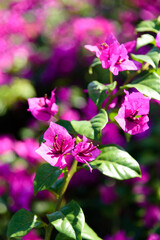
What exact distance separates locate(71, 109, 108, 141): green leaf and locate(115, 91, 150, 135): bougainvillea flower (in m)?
0.04

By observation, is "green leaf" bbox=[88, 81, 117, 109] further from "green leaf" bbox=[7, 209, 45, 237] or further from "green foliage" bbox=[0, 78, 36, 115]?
"green foliage" bbox=[0, 78, 36, 115]

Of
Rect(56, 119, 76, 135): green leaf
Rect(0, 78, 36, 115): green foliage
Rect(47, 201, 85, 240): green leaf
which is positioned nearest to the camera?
Rect(47, 201, 85, 240): green leaf

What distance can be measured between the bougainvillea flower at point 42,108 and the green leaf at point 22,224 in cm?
23

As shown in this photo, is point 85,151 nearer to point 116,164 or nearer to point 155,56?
point 116,164

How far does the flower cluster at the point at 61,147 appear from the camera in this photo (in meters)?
0.66

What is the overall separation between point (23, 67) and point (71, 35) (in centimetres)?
61

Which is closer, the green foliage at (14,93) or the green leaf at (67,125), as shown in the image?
the green leaf at (67,125)

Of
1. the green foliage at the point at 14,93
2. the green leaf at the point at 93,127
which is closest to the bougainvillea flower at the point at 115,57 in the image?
the green leaf at the point at 93,127

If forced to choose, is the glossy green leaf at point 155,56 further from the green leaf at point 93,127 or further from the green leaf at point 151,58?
the green leaf at point 93,127

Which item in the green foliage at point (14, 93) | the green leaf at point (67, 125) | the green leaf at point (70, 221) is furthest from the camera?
the green foliage at point (14, 93)

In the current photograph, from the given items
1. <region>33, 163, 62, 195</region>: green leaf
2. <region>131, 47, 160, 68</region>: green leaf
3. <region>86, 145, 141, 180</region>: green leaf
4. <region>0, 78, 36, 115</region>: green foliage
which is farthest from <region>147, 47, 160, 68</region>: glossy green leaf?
<region>0, 78, 36, 115</region>: green foliage

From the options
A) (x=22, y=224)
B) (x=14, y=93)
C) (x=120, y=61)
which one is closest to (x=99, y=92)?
(x=120, y=61)

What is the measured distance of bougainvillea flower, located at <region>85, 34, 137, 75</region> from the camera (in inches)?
28.7

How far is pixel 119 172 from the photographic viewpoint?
2.15 feet
